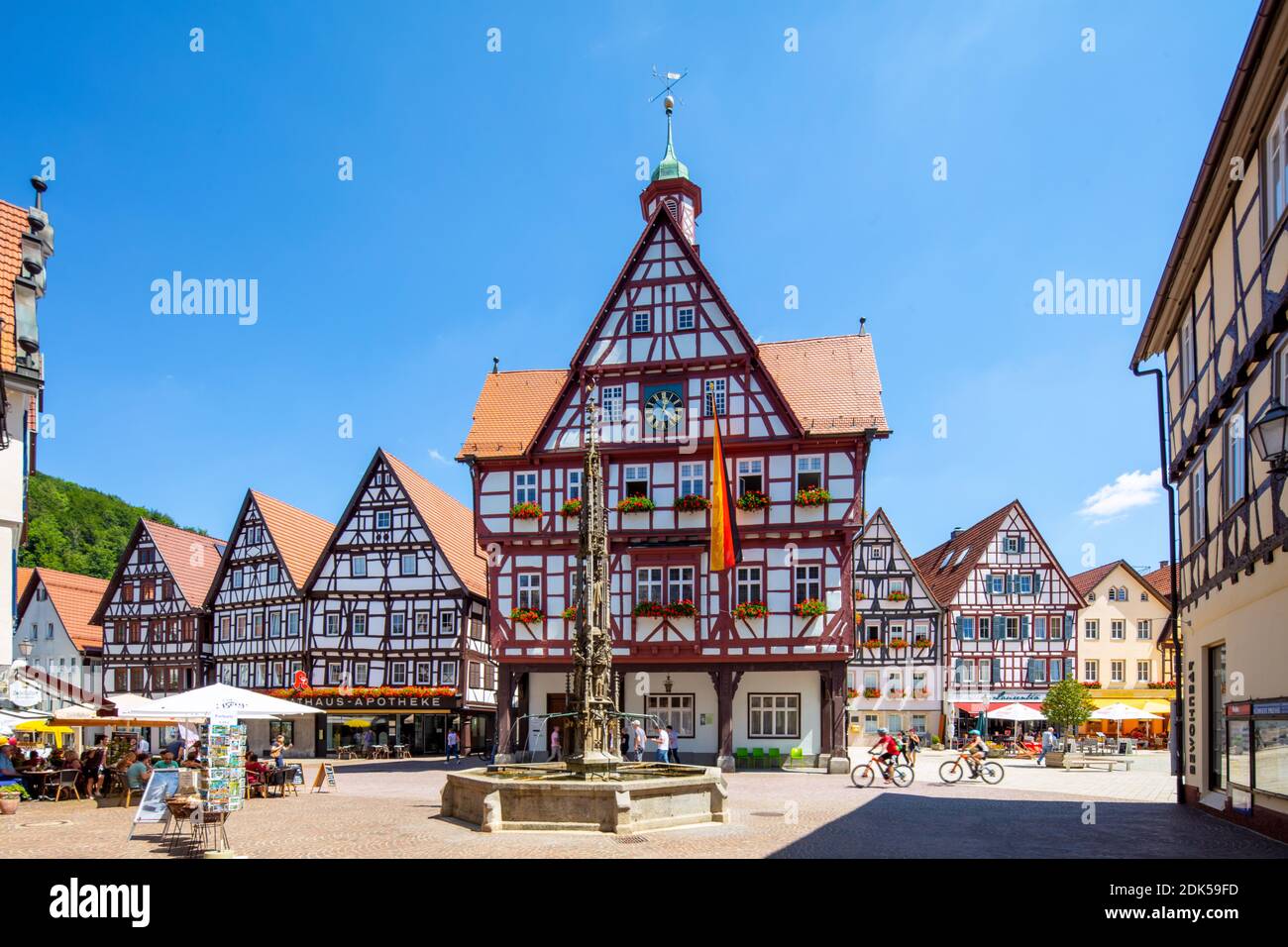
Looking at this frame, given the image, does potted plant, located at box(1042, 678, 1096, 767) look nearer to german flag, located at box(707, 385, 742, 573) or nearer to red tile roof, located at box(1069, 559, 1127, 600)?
red tile roof, located at box(1069, 559, 1127, 600)

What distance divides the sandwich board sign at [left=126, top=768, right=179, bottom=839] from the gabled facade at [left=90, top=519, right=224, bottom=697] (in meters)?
33.6

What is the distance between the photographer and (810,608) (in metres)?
29.5

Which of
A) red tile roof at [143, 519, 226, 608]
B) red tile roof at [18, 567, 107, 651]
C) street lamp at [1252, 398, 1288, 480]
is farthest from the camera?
red tile roof at [18, 567, 107, 651]

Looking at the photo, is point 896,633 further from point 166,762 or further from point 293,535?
point 166,762

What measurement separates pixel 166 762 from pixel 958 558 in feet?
147

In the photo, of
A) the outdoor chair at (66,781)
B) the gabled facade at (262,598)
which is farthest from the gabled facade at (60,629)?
the outdoor chair at (66,781)

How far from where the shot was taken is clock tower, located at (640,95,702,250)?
37.9 m

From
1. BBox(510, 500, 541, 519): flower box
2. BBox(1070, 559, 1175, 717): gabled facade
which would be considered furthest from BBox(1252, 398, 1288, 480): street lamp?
BBox(1070, 559, 1175, 717): gabled facade

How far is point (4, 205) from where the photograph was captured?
2223cm

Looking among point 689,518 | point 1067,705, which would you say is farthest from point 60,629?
point 1067,705

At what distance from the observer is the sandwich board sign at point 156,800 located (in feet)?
48.5

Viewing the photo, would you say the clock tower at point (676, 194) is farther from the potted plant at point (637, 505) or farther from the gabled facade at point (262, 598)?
the gabled facade at point (262, 598)

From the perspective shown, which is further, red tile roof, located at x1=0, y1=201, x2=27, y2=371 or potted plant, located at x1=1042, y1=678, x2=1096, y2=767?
potted plant, located at x1=1042, y1=678, x2=1096, y2=767
